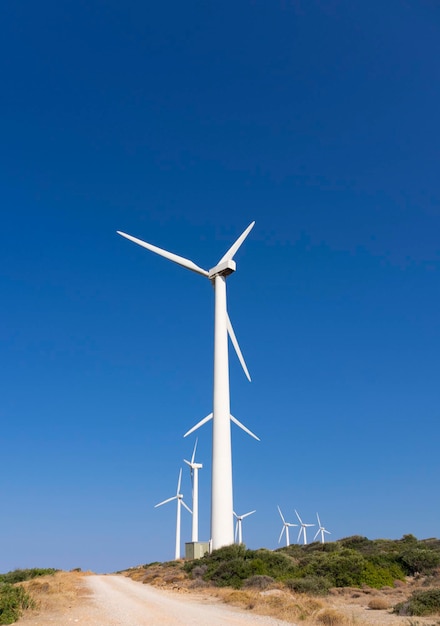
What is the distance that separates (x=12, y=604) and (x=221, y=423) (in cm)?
2176

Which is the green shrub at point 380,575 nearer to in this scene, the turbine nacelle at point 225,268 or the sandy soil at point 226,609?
the sandy soil at point 226,609

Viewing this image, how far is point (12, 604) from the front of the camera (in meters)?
20.1

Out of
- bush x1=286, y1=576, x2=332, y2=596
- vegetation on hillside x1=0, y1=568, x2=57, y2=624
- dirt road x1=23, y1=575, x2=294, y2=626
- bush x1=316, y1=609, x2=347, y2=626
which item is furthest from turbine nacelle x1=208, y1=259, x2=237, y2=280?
bush x1=316, y1=609, x2=347, y2=626

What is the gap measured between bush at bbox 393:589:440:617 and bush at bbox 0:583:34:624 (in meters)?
13.8

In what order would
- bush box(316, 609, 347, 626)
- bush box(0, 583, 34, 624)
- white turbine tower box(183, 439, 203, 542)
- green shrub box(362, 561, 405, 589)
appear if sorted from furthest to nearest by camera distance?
white turbine tower box(183, 439, 203, 542) → green shrub box(362, 561, 405, 589) → bush box(0, 583, 34, 624) → bush box(316, 609, 347, 626)

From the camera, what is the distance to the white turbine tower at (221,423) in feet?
125

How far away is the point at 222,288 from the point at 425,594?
30.9m

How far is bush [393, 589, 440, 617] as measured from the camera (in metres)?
18.4

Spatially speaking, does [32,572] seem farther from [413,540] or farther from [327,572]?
[413,540]

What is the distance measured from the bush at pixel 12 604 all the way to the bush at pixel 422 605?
13837mm

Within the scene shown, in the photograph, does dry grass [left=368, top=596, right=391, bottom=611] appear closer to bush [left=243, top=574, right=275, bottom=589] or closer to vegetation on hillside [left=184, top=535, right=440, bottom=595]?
vegetation on hillside [left=184, top=535, right=440, bottom=595]

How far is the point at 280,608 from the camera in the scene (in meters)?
20.2

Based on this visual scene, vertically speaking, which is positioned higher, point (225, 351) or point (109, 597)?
point (225, 351)

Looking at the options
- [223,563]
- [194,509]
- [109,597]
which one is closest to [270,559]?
[223,563]
